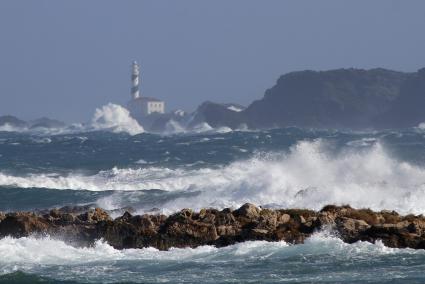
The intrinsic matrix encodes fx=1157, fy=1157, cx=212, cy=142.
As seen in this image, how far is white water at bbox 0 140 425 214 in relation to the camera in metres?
30.4

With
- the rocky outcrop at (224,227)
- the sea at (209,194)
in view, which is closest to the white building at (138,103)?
the sea at (209,194)

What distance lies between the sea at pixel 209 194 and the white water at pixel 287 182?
0.05m

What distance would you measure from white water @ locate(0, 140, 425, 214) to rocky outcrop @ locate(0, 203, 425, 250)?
5.64 m

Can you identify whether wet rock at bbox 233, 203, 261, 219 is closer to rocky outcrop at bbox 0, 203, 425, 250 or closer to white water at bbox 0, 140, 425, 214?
rocky outcrop at bbox 0, 203, 425, 250

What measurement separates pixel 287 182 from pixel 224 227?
14877 millimetres

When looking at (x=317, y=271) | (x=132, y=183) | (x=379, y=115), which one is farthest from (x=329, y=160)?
(x=379, y=115)

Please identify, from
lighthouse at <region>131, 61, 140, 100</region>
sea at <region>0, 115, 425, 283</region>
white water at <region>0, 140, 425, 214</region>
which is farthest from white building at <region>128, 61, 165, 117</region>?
white water at <region>0, 140, 425, 214</region>

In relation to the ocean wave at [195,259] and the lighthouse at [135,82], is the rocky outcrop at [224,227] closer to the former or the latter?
the ocean wave at [195,259]

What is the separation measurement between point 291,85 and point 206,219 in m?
116

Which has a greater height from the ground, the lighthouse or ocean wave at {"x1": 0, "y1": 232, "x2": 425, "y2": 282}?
the lighthouse

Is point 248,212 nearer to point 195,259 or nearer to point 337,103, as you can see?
point 195,259

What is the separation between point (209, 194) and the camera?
119 ft

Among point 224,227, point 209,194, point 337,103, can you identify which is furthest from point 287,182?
point 337,103

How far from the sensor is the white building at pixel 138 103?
15262 cm
